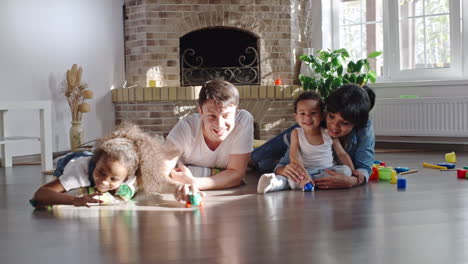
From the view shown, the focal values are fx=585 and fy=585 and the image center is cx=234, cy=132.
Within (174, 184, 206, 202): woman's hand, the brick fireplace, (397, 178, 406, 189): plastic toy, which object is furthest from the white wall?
(397, 178, 406, 189): plastic toy

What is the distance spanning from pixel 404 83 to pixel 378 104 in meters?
0.32

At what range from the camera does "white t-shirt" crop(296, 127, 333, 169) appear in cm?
305

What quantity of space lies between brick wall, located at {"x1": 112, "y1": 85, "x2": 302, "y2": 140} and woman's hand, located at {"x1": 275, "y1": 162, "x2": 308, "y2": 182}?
291 cm

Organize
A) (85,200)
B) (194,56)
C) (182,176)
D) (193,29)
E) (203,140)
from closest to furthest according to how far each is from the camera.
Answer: (85,200)
(182,176)
(203,140)
(193,29)
(194,56)

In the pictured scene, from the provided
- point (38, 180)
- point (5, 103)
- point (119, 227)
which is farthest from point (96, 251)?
point (5, 103)

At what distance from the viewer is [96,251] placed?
1771 mm

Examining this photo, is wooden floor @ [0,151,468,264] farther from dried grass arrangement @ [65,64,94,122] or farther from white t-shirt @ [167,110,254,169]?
dried grass arrangement @ [65,64,94,122]

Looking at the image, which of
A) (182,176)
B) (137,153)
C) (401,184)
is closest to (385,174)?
(401,184)

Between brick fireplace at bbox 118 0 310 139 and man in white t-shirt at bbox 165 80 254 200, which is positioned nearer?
man in white t-shirt at bbox 165 80 254 200

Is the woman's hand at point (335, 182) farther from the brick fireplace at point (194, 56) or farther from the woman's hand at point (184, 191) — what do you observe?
the brick fireplace at point (194, 56)

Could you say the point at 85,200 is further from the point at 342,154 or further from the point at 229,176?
the point at 342,154

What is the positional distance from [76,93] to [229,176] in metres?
2.71

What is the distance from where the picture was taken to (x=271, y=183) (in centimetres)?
293

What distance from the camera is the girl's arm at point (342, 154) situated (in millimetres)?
3072
